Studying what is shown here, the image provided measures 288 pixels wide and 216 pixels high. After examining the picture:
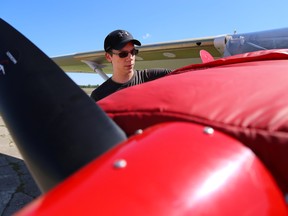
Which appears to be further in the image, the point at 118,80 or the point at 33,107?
the point at 118,80

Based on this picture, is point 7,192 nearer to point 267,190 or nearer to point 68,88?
point 68,88

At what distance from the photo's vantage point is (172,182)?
0.61 meters

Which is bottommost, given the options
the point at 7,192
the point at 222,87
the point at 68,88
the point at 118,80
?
the point at 7,192

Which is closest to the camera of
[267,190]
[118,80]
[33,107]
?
[267,190]

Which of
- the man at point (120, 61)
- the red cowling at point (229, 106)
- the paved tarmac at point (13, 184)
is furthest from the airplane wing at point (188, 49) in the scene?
the paved tarmac at point (13, 184)

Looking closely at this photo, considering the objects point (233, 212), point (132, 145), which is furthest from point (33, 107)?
point (233, 212)

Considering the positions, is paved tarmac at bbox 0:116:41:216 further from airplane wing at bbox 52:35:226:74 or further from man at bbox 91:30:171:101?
airplane wing at bbox 52:35:226:74

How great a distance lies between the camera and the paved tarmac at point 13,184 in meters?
3.01

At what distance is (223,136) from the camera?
79 centimetres

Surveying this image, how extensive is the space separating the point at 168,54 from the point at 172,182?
6.10m

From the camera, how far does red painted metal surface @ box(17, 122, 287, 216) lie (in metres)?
0.56

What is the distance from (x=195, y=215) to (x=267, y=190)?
0.77ft

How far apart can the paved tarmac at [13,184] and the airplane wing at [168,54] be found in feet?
10.1

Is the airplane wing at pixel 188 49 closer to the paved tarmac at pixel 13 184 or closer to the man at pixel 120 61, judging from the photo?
the man at pixel 120 61
